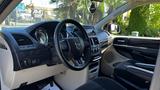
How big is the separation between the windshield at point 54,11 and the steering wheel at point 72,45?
25 centimetres

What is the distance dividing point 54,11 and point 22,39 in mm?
619

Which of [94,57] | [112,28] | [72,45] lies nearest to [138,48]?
[112,28]

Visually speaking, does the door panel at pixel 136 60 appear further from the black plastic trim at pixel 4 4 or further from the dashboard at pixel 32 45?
the black plastic trim at pixel 4 4

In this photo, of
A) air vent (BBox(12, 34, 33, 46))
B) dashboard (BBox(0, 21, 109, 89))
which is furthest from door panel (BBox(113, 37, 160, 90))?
air vent (BBox(12, 34, 33, 46))

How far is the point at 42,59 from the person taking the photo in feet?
7.72

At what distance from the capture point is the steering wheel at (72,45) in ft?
6.97

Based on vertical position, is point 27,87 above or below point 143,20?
below

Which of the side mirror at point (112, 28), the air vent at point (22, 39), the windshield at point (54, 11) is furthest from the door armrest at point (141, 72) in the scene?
the side mirror at point (112, 28)

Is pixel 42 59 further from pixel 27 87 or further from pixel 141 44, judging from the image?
pixel 141 44

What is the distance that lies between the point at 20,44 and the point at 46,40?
0.89ft

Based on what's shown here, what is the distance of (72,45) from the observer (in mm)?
2256

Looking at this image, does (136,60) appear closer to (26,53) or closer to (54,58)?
(54,58)

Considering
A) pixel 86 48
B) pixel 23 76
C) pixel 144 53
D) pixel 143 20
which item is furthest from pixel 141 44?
pixel 143 20

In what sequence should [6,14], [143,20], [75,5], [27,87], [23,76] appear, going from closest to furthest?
[6,14] → [23,76] → [27,87] → [75,5] → [143,20]
